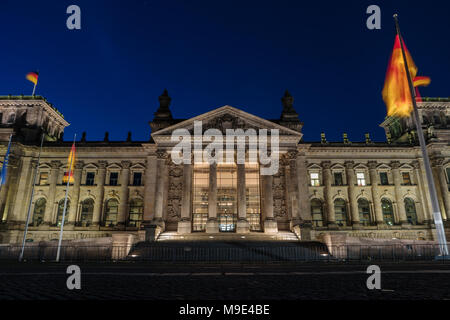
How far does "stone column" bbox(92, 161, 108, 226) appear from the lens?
4138 centimetres

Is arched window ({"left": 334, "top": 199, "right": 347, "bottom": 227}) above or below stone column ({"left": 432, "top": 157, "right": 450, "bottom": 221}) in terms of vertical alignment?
below

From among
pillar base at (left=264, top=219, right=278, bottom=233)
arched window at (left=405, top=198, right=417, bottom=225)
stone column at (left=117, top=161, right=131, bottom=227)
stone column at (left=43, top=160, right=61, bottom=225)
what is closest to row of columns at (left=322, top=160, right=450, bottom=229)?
arched window at (left=405, top=198, right=417, bottom=225)

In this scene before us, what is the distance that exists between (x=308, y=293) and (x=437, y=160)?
4456 centimetres

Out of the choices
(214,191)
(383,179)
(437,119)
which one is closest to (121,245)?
(214,191)

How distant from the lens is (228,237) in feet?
108

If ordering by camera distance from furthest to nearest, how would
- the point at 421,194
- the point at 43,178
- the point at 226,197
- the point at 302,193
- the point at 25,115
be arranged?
1. the point at 25,115
2. the point at 43,178
3. the point at 421,194
4. the point at 226,197
5. the point at 302,193

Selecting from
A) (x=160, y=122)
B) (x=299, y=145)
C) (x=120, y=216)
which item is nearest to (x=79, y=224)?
(x=120, y=216)

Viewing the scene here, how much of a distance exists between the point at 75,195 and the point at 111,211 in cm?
539

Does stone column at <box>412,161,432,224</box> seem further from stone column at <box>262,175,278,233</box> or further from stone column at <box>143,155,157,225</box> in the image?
stone column at <box>143,155,157,225</box>

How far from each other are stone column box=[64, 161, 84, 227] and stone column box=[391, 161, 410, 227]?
4463 cm

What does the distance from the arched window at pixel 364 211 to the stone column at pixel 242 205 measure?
1802 cm

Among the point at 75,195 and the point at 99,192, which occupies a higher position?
the point at 99,192

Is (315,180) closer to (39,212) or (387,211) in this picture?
(387,211)

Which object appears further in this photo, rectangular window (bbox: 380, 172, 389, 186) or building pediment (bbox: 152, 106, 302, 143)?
rectangular window (bbox: 380, 172, 389, 186)
